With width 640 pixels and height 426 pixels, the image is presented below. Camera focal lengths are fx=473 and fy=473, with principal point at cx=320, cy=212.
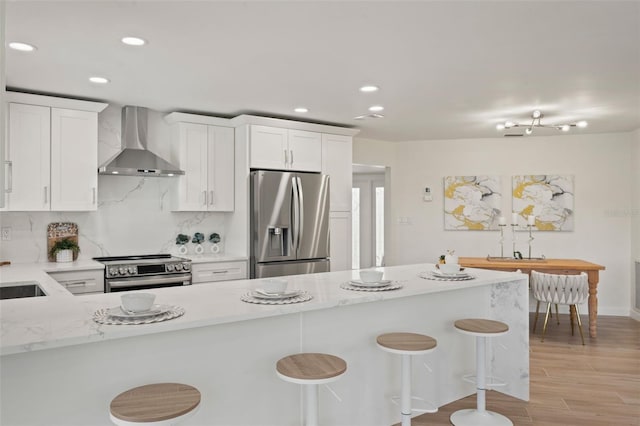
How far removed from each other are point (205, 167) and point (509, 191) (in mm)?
4191

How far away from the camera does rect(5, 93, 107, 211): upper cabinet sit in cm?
390

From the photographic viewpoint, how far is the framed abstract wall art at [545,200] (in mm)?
6422

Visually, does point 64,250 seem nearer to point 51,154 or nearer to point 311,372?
point 51,154

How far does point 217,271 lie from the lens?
467 centimetres

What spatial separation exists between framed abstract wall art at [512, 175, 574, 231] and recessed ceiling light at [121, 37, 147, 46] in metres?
5.29

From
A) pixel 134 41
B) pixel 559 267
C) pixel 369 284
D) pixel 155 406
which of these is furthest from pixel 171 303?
pixel 559 267

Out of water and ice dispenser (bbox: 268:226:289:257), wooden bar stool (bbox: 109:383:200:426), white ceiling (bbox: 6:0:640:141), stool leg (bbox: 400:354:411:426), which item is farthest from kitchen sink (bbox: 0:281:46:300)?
stool leg (bbox: 400:354:411:426)

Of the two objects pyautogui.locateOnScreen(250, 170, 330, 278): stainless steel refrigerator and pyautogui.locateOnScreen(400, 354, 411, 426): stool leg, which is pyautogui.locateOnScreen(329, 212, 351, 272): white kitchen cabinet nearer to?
pyautogui.locateOnScreen(250, 170, 330, 278): stainless steel refrigerator

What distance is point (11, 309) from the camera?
6.79 ft

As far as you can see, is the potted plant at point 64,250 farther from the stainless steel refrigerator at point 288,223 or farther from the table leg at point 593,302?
the table leg at point 593,302

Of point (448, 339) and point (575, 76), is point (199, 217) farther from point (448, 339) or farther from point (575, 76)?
point (575, 76)

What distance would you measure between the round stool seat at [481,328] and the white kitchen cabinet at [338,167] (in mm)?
2767

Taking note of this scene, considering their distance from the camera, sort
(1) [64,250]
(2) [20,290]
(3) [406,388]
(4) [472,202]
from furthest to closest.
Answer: (4) [472,202] → (1) [64,250] → (2) [20,290] → (3) [406,388]

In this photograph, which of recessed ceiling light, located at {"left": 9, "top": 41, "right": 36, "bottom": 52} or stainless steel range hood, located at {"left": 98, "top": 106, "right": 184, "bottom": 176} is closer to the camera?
recessed ceiling light, located at {"left": 9, "top": 41, "right": 36, "bottom": 52}
